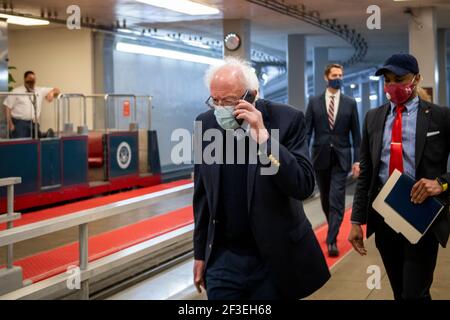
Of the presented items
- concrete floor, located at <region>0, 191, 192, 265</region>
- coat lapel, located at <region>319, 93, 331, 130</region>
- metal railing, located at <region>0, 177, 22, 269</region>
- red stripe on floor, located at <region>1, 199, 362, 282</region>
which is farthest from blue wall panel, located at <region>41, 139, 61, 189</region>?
metal railing, located at <region>0, 177, 22, 269</region>

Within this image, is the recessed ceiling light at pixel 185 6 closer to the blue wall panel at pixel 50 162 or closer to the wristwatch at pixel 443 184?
the blue wall panel at pixel 50 162

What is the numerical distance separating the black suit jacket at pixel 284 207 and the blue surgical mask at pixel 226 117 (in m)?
0.17

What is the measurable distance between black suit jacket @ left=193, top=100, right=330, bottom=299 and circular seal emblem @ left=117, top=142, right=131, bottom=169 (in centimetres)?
994

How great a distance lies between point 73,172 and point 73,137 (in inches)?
23.4

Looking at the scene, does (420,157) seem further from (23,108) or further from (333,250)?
(23,108)

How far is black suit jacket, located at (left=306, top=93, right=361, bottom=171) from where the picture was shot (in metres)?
6.82

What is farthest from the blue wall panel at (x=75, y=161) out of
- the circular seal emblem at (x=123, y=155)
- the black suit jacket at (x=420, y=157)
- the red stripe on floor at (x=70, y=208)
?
the black suit jacket at (x=420, y=157)

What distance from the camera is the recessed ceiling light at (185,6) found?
1123cm

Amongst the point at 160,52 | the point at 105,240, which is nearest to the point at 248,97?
the point at 105,240

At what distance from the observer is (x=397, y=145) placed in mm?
3352

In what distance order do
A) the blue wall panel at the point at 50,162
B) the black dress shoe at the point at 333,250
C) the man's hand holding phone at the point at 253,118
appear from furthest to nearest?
the blue wall panel at the point at 50,162
the black dress shoe at the point at 333,250
the man's hand holding phone at the point at 253,118

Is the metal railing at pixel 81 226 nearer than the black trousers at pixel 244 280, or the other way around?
the black trousers at pixel 244 280

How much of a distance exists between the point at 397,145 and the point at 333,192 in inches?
136

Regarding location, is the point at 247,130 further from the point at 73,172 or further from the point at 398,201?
the point at 73,172
